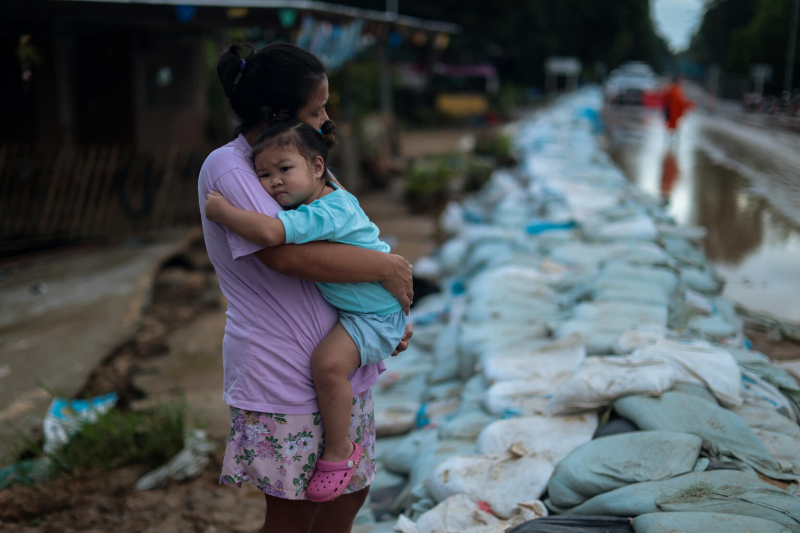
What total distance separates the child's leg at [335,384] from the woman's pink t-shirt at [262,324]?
0.03 m

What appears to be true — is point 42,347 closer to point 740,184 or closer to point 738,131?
point 740,184

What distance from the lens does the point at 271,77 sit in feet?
4.85

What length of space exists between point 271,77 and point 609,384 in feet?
5.54

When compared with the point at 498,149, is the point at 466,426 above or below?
below

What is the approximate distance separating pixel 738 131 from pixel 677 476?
1411 cm

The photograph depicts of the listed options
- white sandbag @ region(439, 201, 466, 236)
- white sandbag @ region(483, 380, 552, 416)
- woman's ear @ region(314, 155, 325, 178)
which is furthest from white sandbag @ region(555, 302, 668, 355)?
white sandbag @ region(439, 201, 466, 236)

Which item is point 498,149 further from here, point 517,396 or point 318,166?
point 318,166

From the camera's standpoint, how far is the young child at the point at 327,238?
1414 mm

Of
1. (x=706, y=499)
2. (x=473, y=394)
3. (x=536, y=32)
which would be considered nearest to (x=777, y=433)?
(x=706, y=499)

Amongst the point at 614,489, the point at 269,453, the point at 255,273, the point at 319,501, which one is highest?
the point at 255,273

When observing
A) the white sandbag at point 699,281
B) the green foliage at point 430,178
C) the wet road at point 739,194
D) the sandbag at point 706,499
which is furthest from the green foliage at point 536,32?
the sandbag at point 706,499

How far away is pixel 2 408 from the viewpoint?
10.7ft

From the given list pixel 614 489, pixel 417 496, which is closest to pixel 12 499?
pixel 417 496

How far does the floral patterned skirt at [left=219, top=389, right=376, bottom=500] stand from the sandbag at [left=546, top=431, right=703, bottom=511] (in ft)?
2.95
